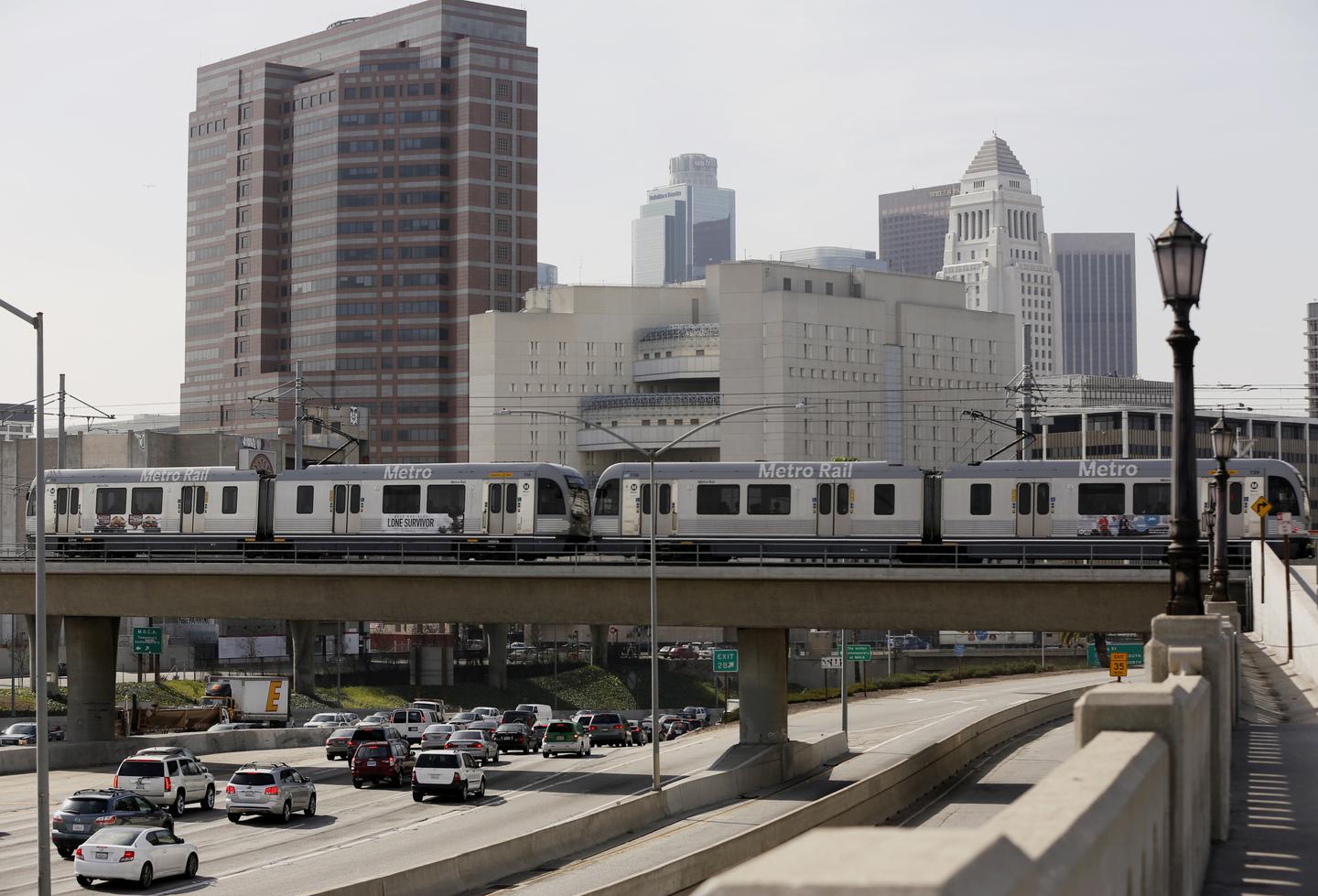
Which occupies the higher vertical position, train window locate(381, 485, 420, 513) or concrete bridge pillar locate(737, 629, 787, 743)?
train window locate(381, 485, 420, 513)

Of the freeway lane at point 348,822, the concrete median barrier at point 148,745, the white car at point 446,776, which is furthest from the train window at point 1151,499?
the concrete median barrier at point 148,745

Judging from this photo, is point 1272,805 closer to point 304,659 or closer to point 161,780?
point 161,780

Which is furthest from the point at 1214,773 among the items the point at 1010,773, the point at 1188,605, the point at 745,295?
the point at 745,295

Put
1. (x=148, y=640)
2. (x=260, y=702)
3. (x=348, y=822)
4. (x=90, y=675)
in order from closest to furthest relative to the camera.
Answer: (x=348, y=822) → (x=90, y=675) → (x=148, y=640) → (x=260, y=702)

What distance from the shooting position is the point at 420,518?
53.9 m

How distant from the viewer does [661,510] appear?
51.9 m

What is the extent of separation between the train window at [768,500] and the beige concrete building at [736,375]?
427 feet

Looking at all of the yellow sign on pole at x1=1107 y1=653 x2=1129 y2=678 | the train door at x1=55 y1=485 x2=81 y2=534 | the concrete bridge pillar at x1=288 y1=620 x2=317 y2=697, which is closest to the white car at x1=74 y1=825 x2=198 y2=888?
the yellow sign on pole at x1=1107 y1=653 x2=1129 y2=678

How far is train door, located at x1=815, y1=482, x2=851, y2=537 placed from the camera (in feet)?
165

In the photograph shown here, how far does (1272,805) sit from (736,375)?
172 m

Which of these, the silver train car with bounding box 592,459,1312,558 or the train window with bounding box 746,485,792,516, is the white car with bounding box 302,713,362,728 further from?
the train window with bounding box 746,485,792,516

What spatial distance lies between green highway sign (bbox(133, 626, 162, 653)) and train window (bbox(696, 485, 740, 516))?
25739 millimetres

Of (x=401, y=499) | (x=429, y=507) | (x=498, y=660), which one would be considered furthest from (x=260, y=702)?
(x=498, y=660)

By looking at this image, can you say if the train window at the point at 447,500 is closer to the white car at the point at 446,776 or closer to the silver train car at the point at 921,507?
the silver train car at the point at 921,507
